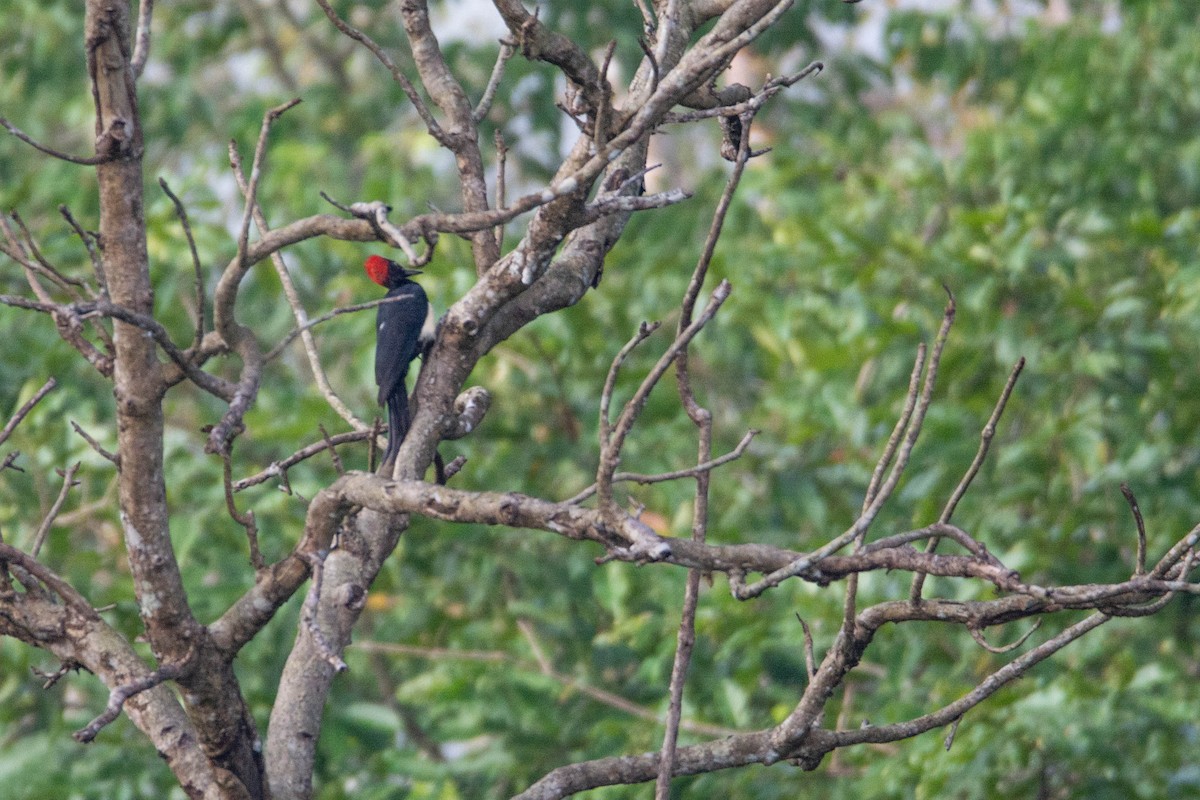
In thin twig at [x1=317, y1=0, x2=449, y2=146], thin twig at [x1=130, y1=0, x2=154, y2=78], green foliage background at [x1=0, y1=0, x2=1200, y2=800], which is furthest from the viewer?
green foliage background at [x1=0, y1=0, x2=1200, y2=800]

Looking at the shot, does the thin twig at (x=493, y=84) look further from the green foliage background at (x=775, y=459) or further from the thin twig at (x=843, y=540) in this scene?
the green foliage background at (x=775, y=459)

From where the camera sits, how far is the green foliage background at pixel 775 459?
450 centimetres

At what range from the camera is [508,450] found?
5.51 m

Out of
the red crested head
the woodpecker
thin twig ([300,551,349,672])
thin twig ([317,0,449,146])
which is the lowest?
thin twig ([300,551,349,672])

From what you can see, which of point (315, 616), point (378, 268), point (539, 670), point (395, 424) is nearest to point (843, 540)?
point (315, 616)

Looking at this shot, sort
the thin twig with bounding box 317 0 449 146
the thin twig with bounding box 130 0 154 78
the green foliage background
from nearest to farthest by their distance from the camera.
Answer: the thin twig with bounding box 130 0 154 78 < the thin twig with bounding box 317 0 449 146 < the green foliage background

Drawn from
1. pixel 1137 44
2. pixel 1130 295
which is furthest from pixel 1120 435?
pixel 1137 44

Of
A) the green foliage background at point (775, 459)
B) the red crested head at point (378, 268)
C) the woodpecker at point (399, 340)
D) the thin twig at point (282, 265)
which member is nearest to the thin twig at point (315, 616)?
the thin twig at point (282, 265)

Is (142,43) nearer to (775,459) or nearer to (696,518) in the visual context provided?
(696,518)

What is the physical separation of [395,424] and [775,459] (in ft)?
7.85

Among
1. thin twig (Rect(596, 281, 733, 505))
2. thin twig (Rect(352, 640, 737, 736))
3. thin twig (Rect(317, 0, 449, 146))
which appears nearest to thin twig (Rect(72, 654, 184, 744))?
thin twig (Rect(596, 281, 733, 505))

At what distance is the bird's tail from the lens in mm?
2926

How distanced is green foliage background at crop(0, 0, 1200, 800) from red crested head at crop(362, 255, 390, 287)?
152 mm

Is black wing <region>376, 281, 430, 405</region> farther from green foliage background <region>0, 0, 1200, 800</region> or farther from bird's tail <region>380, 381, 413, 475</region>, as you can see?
green foliage background <region>0, 0, 1200, 800</region>
